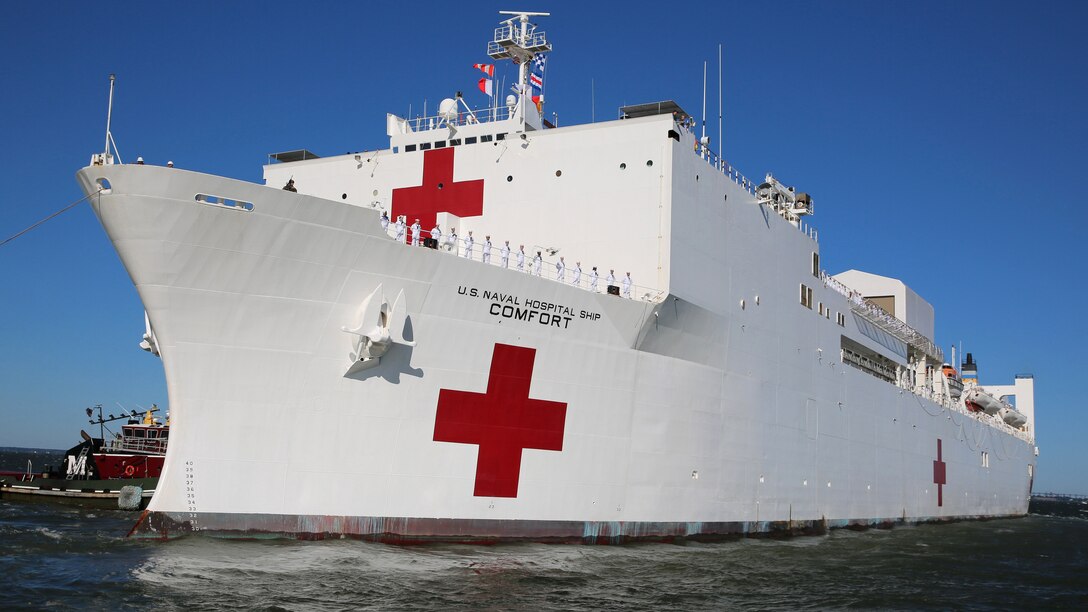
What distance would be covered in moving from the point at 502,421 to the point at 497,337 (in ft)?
3.23

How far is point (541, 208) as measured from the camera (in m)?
12.8

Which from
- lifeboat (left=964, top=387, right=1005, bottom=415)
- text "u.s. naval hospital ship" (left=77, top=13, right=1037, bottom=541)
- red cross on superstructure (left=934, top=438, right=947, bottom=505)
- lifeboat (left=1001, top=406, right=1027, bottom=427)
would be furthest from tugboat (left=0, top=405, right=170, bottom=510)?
lifeboat (left=1001, top=406, right=1027, bottom=427)

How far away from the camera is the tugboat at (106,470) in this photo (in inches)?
704

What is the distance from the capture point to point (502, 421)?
1032 centimetres

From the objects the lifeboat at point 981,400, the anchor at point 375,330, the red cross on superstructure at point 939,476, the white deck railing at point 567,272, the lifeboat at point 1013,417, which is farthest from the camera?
the lifeboat at point 1013,417

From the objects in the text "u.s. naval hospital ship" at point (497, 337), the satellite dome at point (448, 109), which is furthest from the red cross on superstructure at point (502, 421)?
the satellite dome at point (448, 109)

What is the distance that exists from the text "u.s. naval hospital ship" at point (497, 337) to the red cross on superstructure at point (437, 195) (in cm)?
4

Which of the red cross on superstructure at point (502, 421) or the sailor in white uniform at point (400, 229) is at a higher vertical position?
the sailor in white uniform at point (400, 229)

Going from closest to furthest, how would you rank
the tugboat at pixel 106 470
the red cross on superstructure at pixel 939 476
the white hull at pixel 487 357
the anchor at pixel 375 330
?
the white hull at pixel 487 357 < the anchor at pixel 375 330 < the tugboat at pixel 106 470 < the red cross on superstructure at pixel 939 476

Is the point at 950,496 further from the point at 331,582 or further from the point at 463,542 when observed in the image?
the point at 331,582

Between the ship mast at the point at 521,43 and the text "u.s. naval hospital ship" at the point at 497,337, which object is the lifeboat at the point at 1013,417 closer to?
the text "u.s. naval hospital ship" at the point at 497,337

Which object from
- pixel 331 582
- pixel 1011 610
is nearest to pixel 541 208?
pixel 331 582

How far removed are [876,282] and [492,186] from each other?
51.6 ft

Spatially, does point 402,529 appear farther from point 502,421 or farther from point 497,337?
point 497,337
